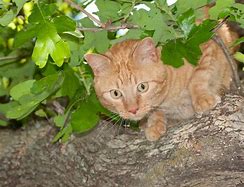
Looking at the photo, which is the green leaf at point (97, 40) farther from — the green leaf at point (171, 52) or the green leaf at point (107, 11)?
the green leaf at point (171, 52)

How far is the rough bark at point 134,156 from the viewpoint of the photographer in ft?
6.70

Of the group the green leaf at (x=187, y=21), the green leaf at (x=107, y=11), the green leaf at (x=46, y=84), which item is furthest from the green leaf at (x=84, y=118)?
the green leaf at (x=187, y=21)

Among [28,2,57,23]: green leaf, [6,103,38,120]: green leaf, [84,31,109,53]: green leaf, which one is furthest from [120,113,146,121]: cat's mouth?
[28,2,57,23]: green leaf

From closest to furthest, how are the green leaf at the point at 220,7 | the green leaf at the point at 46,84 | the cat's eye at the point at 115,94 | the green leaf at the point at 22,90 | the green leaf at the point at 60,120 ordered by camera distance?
the green leaf at the point at 220,7, the green leaf at the point at 46,84, the green leaf at the point at 22,90, the green leaf at the point at 60,120, the cat's eye at the point at 115,94

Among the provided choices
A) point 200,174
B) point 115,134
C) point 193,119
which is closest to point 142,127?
point 115,134

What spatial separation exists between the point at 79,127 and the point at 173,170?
1.32ft

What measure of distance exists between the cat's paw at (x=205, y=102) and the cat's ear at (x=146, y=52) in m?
0.28

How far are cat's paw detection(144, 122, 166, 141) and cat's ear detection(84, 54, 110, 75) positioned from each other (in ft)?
1.12

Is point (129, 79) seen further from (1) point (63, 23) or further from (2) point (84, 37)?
(1) point (63, 23)

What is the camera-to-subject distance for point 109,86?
252cm

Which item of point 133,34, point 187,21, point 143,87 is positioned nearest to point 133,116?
point 143,87

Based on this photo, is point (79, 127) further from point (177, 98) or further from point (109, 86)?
point (177, 98)

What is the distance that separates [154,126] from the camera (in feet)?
7.89

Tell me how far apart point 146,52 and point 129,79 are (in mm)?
166
